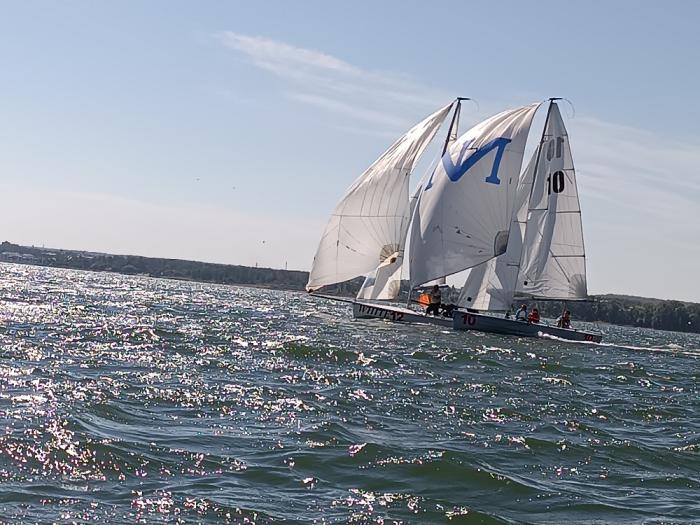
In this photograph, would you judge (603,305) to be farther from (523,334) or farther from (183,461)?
(183,461)

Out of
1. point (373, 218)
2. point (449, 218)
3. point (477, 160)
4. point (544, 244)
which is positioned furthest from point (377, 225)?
point (544, 244)

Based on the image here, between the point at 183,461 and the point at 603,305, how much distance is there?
13047 cm

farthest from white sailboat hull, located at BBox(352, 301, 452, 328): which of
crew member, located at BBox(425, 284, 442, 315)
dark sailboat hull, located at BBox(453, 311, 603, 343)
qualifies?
dark sailboat hull, located at BBox(453, 311, 603, 343)

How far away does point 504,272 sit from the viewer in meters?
39.7

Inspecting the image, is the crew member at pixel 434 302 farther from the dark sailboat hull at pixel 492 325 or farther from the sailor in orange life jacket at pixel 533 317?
the sailor in orange life jacket at pixel 533 317

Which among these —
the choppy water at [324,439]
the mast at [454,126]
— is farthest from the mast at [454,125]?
the choppy water at [324,439]

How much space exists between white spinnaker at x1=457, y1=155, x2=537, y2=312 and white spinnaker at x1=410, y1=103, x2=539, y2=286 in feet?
2.79

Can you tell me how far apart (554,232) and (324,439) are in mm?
28623

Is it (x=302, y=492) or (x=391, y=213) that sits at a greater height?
(x=391, y=213)

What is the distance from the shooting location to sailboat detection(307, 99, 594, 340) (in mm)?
38656

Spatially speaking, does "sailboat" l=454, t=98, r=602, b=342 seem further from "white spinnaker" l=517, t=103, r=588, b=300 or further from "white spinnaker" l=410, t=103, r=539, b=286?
"white spinnaker" l=410, t=103, r=539, b=286

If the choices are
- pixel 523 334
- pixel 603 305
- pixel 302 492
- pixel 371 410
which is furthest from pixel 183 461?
pixel 603 305

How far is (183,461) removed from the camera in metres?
10.7

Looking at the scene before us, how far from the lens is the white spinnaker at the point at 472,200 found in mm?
38594
